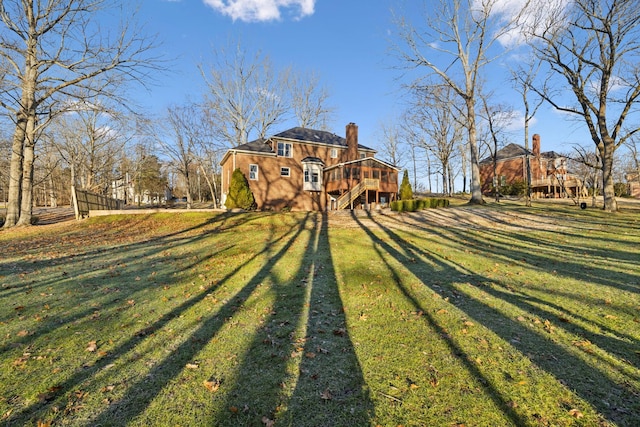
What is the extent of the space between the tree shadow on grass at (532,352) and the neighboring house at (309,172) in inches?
771

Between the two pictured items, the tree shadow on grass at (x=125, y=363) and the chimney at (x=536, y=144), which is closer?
the tree shadow on grass at (x=125, y=363)

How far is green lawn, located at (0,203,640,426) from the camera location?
2.91 m

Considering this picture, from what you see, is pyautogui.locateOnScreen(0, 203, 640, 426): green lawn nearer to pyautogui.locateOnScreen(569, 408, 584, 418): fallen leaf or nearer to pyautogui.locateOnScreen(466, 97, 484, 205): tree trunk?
pyautogui.locateOnScreen(569, 408, 584, 418): fallen leaf

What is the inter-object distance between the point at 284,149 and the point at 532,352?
25600mm

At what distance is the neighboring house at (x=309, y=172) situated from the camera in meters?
26.6

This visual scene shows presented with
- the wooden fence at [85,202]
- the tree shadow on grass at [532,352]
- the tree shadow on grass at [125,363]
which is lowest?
the tree shadow on grass at [532,352]

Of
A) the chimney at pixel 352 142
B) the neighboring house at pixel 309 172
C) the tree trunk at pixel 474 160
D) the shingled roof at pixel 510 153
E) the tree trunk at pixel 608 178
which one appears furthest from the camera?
the shingled roof at pixel 510 153

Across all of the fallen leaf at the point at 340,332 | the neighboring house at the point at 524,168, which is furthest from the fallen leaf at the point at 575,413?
the neighboring house at the point at 524,168

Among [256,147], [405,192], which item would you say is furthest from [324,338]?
[405,192]

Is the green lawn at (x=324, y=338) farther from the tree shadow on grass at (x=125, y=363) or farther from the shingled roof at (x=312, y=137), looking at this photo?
the shingled roof at (x=312, y=137)

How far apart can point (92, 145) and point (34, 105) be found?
1463cm

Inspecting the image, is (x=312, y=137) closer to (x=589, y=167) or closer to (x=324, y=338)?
(x=324, y=338)

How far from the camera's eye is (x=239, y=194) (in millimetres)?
23250

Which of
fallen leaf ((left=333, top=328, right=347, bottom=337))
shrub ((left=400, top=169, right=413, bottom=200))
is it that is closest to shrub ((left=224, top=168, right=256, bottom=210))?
shrub ((left=400, top=169, right=413, bottom=200))
